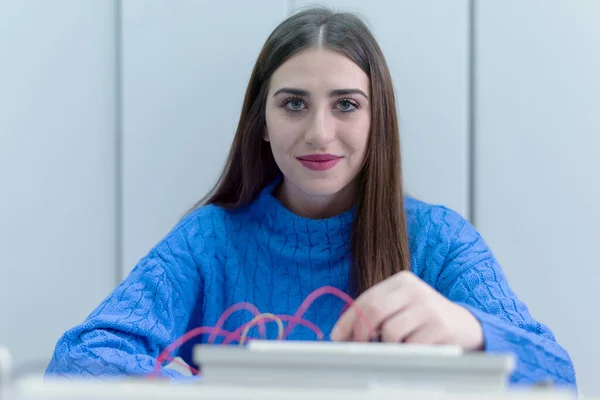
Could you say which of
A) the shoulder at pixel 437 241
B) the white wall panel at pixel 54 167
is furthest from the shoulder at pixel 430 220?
the white wall panel at pixel 54 167

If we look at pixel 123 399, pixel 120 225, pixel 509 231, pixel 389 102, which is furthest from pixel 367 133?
pixel 123 399

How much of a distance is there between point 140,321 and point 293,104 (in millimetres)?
530

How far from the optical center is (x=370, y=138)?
1464 millimetres

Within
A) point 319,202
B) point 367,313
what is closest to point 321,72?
point 319,202

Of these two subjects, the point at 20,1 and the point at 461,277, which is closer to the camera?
the point at 461,277

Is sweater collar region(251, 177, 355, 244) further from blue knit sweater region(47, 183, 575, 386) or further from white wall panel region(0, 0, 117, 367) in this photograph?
white wall panel region(0, 0, 117, 367)

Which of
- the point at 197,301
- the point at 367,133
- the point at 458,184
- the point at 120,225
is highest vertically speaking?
the point at 367,133

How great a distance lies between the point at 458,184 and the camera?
1.68 m

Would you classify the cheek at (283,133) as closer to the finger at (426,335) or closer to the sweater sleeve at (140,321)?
the sweater sleeve at (140,321)

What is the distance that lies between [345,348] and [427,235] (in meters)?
0.86

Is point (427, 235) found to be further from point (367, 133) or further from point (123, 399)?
point (123, 399)

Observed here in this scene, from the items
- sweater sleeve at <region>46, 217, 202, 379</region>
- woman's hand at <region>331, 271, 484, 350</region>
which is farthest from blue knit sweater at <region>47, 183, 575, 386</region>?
woman's hand at <region>331, 271, 484, 350</region>

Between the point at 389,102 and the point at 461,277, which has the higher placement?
the point at 389,102

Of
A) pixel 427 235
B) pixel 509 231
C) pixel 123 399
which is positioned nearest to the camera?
pixel 123 399
